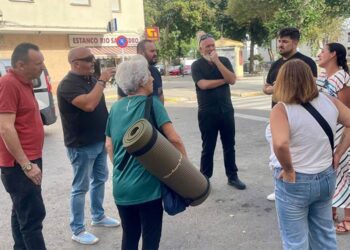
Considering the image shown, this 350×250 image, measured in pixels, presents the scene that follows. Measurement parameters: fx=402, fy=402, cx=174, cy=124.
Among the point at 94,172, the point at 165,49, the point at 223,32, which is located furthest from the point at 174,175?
the point at 165,49

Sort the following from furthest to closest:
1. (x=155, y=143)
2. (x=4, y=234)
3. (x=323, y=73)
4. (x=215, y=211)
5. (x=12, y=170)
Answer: (x=215, y=211) → (x=4, y=234) → (x=323, y=73) → (x=12, y=170) → (x=155, y=143)

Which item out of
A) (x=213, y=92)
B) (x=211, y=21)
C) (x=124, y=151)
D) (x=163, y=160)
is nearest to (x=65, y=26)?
(x=213, y=92)

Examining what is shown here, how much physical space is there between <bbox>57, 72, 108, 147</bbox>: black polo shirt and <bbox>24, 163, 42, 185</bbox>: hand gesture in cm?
68

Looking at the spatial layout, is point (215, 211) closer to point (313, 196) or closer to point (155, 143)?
point (313, 196)

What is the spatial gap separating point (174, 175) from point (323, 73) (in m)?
2.04

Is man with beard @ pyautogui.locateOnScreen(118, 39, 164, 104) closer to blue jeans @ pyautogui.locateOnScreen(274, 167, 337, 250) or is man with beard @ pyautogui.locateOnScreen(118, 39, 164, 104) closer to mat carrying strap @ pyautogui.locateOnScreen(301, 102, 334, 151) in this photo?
blue jeans @ pyautogui.locateOnScreen(274, 167, 337, 250)

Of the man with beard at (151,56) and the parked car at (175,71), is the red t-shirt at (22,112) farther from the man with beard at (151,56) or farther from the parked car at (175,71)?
the parked car at (175,71)

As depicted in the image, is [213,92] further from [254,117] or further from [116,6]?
[116,6]

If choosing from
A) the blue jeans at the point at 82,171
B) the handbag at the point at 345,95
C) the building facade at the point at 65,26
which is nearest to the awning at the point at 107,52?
the building facade at the point at 65,26

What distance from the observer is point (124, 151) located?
2.59m

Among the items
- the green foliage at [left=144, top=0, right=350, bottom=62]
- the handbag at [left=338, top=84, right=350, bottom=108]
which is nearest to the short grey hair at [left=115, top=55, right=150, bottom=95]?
the handbag at [left=338, top=84, right=350, bottom=108]

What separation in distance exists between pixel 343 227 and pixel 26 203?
9.06ft

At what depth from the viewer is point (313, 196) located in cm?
252

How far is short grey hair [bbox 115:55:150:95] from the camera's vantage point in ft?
8.40
